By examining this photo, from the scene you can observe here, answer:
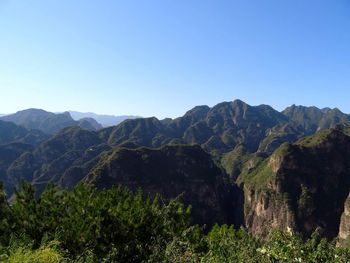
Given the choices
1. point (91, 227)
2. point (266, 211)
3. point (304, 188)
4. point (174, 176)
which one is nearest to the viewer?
point (91, 227)

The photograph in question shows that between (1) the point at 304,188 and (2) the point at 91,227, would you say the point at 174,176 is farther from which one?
(2) the point at 91,227

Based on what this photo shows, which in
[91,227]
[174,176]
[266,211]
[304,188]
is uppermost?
[91,227]

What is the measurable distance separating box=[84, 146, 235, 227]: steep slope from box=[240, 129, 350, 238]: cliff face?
12.3 meters

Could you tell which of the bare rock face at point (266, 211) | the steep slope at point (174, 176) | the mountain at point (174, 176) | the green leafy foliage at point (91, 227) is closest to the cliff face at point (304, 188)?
the bare rock face at point (266, 211)

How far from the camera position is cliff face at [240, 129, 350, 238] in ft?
396

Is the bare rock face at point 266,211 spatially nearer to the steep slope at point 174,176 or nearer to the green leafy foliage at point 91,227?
the steep slope at point 174,176

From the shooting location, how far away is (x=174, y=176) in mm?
138000

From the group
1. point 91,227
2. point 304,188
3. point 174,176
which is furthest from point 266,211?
point 91,227

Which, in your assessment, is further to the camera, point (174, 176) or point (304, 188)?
point (174, 176)

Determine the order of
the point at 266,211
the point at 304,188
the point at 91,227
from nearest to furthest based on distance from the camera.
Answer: the point at 91,227, the point at 304,188, the point at 266,211

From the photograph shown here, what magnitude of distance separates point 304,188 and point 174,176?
41231 mm

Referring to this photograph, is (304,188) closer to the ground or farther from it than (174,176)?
closer to the ground

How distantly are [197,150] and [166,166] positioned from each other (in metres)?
14.1

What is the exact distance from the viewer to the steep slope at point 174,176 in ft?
424
